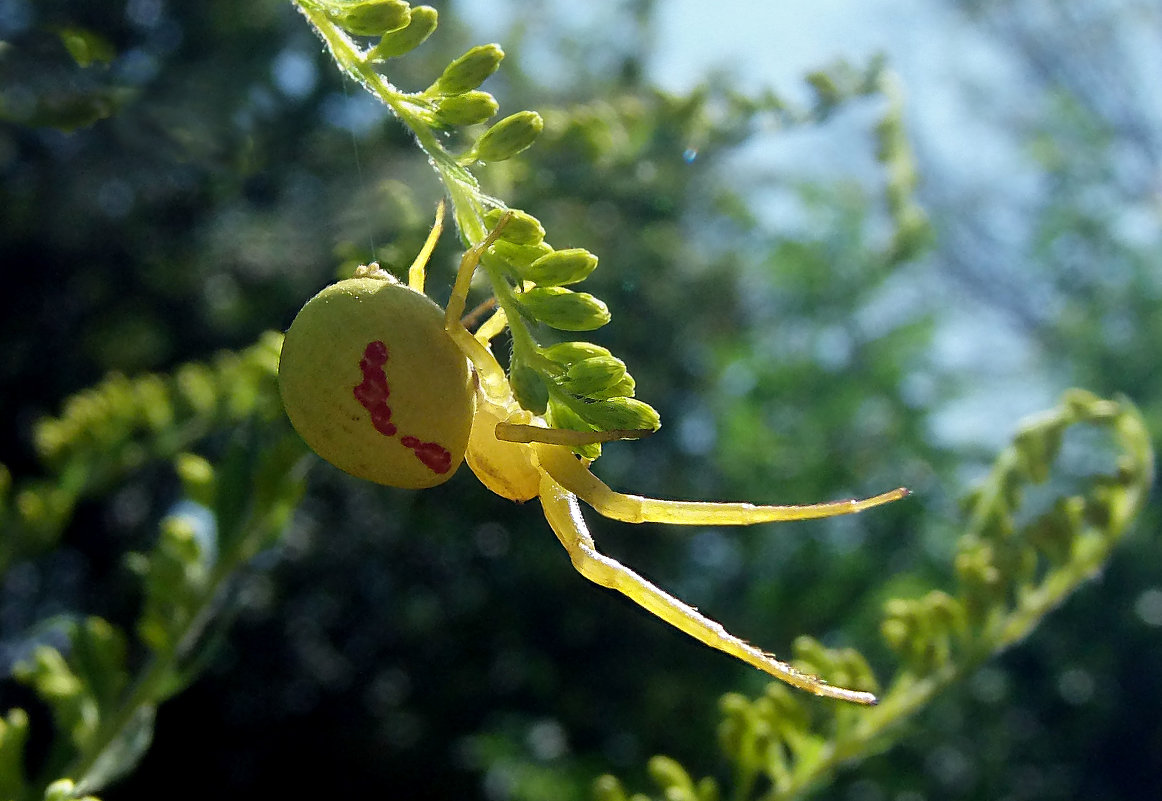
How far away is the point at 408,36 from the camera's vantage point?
87cm

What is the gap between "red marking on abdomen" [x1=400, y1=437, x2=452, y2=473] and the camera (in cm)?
80

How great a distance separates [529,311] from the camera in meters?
0.81

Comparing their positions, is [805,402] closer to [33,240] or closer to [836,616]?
[836,616]

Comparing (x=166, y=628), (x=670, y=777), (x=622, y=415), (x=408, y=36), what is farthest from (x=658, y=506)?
(x=166, y=628)

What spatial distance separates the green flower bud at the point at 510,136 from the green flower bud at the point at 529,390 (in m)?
0.17

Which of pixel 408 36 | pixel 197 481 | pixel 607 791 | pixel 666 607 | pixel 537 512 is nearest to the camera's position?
pixel 666 607

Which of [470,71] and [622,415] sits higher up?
[470,71]

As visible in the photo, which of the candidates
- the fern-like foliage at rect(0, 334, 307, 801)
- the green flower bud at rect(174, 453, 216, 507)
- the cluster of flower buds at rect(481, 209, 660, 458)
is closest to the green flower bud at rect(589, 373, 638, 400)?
the cluster of flower buds at rect(481, 209, 660, 458)

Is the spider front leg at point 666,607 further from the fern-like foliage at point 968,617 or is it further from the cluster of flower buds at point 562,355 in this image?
the fern-like foliage at point 968,617

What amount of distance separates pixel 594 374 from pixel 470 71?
255 millimetres

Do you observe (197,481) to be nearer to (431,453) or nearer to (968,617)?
(431,453)

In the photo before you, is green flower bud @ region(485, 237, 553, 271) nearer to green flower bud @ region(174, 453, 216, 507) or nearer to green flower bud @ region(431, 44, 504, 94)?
green flower bud @ region(431, 44, 504, 94)

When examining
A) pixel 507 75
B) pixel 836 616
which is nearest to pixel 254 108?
pixel 507 75

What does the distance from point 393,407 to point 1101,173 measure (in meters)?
9.08
